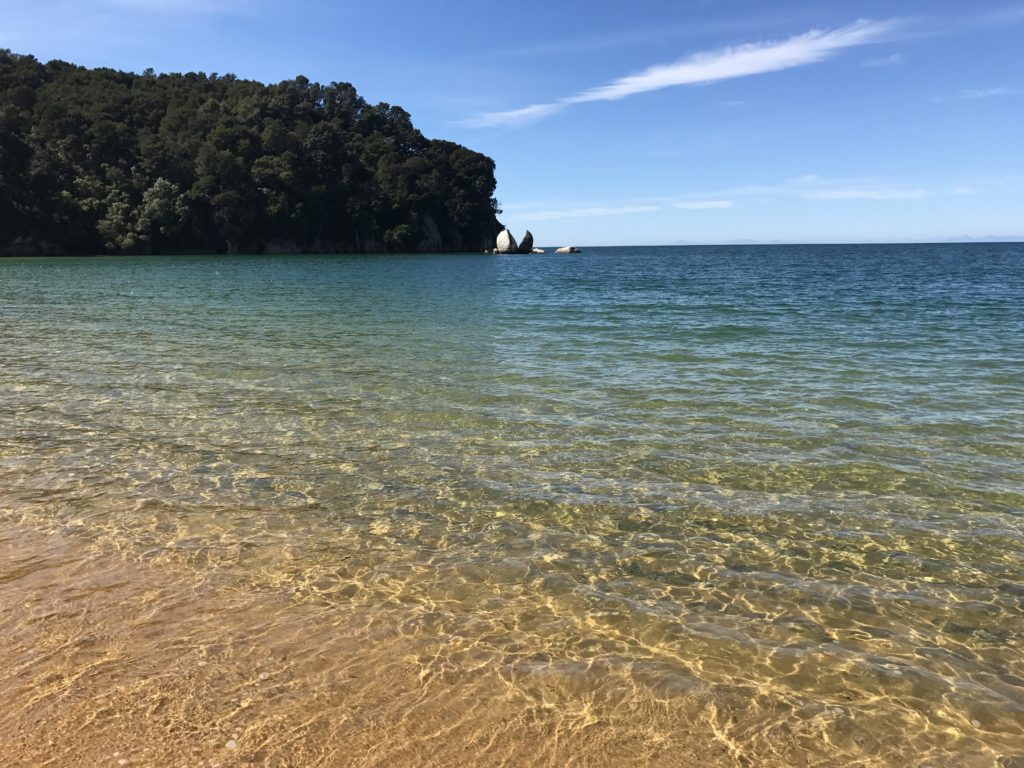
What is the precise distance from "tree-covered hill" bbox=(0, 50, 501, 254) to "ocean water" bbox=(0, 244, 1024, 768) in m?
86.7

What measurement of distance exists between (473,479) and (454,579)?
2177 millimetres

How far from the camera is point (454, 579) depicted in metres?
4.91

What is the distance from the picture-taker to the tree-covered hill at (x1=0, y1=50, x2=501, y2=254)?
82750 millimetres

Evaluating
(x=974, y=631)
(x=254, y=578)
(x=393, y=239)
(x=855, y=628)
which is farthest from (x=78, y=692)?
(x=393, y=239)

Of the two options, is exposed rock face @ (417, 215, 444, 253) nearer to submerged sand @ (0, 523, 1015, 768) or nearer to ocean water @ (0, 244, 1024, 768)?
ocean water @ (0, 244, 1024, 768)

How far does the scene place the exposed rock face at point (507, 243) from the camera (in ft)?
425

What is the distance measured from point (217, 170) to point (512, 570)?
104047mm

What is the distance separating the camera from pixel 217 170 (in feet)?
310

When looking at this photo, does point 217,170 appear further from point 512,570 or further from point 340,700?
point 340,700

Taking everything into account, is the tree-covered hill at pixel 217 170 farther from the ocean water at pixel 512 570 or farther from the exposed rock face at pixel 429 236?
the ocean water at pixel 512 570


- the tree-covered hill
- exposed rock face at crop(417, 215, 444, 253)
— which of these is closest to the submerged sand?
the tree-covered hill

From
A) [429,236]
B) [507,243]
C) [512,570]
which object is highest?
[429,236]

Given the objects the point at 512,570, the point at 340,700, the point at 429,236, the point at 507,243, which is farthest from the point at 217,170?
the point at 340,700

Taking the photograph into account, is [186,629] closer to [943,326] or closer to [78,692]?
[78,692]
